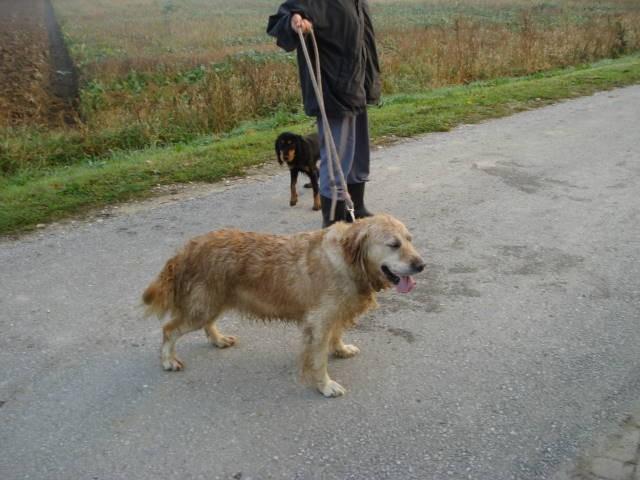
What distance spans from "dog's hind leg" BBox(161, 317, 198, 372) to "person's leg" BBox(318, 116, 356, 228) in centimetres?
A: 176

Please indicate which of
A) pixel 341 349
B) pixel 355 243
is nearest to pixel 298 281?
pixel 355 243

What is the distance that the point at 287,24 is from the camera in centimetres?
477

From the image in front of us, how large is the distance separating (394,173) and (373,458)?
197 inches

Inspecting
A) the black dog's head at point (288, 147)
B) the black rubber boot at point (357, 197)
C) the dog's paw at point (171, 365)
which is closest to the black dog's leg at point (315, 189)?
the black dog's head at point (288, 147)

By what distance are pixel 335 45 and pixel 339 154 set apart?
94cm

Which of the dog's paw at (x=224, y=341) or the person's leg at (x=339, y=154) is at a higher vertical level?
the person's leg at (x=339, y=154)

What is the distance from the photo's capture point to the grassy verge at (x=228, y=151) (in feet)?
22.7

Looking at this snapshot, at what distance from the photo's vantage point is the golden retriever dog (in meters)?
3.72

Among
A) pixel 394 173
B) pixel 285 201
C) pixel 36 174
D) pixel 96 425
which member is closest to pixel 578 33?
pixel 394 173

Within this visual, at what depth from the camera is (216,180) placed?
25.5 feet

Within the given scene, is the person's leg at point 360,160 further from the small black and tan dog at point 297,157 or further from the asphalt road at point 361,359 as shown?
the small black and tan dog at point 297,157

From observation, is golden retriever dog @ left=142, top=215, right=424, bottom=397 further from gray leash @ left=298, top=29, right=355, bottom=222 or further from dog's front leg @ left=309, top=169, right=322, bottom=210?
dog's front leg @ left=309, top=169, right=322, bottom=210

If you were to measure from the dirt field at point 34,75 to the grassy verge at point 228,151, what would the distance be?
4.27 metres

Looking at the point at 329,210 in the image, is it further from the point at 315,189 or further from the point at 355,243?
the point at 355,243
